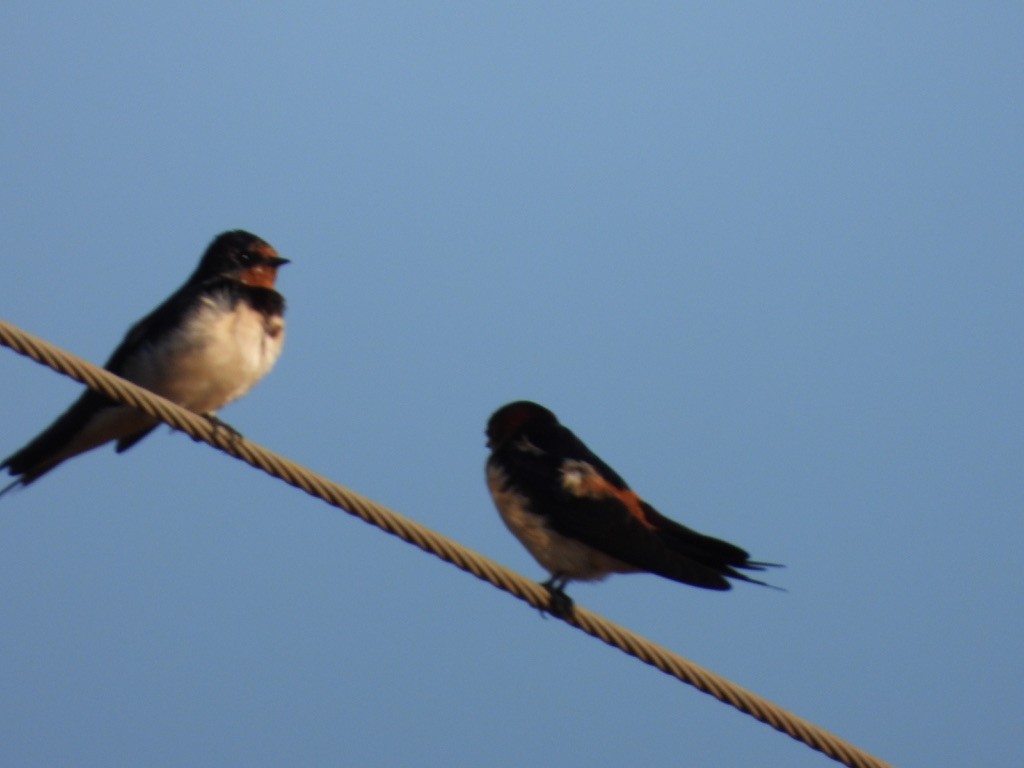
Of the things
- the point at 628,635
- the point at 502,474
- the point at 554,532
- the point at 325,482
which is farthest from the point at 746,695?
the point at 502,474

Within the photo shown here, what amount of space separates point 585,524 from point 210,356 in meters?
1.14

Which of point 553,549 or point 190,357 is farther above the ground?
point 553,549

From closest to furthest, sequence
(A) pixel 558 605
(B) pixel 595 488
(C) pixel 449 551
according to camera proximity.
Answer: (C) pixel 449 551, (A) pixel 558 605, (B) pixel 595 488

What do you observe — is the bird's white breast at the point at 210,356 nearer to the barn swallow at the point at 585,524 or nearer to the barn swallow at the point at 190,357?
the barn swallow at the point at 190,357

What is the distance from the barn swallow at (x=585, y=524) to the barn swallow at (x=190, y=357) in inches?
32.5

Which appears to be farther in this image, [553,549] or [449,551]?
[553,549]

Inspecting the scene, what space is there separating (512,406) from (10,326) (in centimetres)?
256

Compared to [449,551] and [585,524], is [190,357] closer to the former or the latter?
[585,524]

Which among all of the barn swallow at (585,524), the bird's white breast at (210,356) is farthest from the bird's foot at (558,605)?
the bird's white breast at (210,356)

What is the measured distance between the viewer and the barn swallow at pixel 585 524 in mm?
4754

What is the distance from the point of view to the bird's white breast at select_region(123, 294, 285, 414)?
→ 4824 millimetres

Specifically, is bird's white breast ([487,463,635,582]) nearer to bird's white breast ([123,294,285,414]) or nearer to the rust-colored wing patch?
the rust-colored wing patch

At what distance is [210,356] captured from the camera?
4820 millimetres

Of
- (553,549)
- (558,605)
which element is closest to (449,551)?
(558,605)
